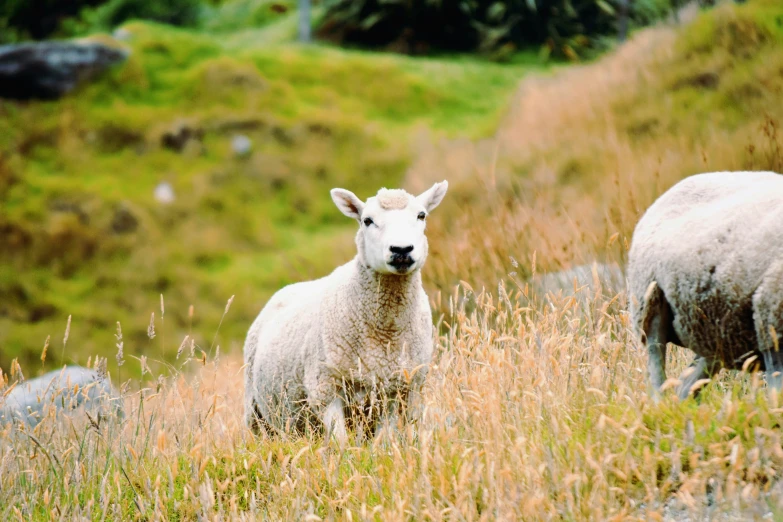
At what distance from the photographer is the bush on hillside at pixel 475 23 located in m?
23.9

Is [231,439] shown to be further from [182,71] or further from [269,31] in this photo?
[269,31]

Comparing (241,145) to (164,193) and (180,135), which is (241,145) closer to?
(180,135)

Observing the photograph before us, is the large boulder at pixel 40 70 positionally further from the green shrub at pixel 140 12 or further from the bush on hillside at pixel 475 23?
the green shrub at pixel 140 12

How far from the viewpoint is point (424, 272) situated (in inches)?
302

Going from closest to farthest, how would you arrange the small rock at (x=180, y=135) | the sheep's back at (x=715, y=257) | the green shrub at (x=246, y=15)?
the sheep's back at (x=715, y=257)
the small rock at (x=180, y=135)
the green shrub at (x=246, y=15)

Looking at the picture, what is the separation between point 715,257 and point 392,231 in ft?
6.42

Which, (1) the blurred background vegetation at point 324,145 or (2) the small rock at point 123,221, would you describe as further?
(2) the small rock at point 123,221

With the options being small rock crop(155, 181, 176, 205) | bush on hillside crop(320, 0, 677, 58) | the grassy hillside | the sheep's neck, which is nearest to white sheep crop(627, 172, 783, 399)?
the sheep's neck

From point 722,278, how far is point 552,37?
73.1 feet

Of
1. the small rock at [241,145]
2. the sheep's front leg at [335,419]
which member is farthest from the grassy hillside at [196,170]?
the sheep's front leg at [335,419]

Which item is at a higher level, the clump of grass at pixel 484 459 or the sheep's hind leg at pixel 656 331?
the sheep's hind leg at pixel 656 331

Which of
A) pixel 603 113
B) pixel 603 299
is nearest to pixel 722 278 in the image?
pixel 603 299

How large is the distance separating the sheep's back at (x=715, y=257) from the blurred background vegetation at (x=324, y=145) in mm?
2463

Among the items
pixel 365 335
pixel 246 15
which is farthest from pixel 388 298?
pixel 246 15
